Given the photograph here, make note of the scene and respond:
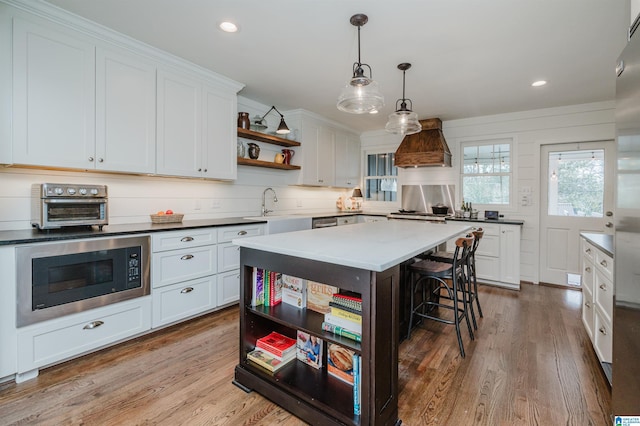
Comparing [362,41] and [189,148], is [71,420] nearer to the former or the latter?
[189,148]

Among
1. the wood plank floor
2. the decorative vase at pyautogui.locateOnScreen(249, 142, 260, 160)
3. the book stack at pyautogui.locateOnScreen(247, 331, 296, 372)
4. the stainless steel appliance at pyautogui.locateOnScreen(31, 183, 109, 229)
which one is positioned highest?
the decorative vase at pyautogui.locateOnScreen(249, 142, 260, 160)

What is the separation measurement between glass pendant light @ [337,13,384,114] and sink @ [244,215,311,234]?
1763mm

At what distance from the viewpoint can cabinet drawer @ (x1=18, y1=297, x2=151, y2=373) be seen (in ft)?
6.19

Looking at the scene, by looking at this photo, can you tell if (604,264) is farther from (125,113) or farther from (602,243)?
(125,113)

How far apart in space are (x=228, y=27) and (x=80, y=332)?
2.54 meters

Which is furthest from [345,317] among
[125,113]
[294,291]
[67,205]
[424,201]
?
[424,201]

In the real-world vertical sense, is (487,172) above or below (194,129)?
below

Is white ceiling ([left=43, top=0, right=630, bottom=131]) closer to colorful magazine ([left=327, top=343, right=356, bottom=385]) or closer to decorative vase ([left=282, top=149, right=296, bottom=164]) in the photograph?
decorative vase ([left=282, top=149, right=296, bottom=164])

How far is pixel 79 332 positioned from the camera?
6.85 feet

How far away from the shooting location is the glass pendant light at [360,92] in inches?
81.6

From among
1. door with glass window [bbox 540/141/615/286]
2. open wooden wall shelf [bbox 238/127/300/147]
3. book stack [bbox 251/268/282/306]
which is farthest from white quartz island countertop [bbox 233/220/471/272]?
door with glass window [bbox 540/141/615/286]

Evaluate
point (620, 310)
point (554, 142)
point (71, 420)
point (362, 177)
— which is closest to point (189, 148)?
point (71, 420)

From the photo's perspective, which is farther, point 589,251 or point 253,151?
point 253,151

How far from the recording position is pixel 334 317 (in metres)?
1.57
